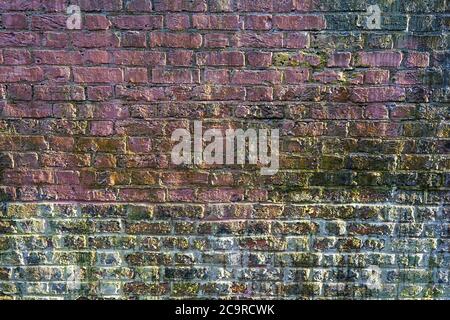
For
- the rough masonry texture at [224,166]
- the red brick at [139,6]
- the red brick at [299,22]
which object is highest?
the red brick at [139,6]

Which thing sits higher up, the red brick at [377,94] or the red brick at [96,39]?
the red brick at [96,39]

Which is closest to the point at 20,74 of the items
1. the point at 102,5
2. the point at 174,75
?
the point at 102,5

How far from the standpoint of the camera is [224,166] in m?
2.46

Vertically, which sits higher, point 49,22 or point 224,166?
point 49,22

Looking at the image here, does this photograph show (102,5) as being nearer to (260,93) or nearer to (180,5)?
(180,5)

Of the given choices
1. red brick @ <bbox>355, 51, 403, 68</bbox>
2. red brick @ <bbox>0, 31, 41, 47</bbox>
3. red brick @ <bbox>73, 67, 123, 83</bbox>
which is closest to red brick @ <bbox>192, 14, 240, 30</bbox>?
red brick @ <bbox>73, 67, 123, 83</bbox>

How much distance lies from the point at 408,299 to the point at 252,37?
1.79 metres

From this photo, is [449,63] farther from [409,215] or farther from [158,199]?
[158,199]

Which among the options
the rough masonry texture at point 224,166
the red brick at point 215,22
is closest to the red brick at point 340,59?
the rough masonry texture at point 224,166

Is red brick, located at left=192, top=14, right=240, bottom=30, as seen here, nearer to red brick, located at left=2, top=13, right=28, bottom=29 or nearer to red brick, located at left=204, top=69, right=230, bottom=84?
red brick, located at left=204, top=69, right=230, bottom=84

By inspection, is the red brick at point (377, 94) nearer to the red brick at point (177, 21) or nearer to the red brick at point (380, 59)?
the red brick at point (380, 59)

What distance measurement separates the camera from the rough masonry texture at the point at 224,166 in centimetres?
235

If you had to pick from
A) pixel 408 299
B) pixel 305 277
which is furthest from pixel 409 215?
pixel 305 277

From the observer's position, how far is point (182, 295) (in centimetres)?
254
